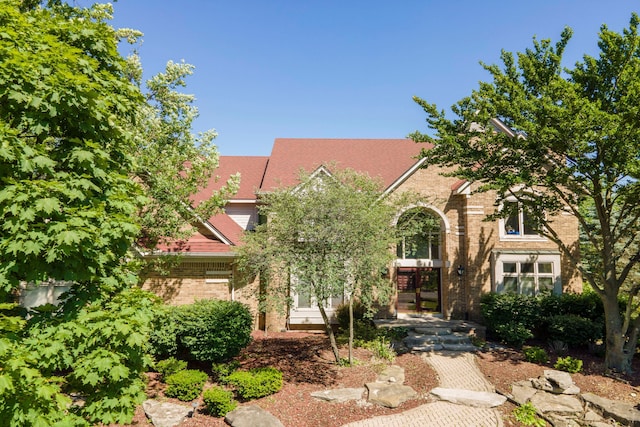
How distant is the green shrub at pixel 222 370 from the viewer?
10.6m

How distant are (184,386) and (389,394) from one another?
5.48 metres

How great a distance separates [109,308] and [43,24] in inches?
190

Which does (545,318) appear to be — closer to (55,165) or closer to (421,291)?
(421,291)

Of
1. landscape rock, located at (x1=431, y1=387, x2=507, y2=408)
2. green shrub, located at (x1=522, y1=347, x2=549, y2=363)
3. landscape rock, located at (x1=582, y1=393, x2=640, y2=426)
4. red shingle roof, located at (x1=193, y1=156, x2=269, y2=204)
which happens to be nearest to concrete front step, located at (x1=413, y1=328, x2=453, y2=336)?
green shrub, located at (x1=522, y1=347, x2=549, y2=363)

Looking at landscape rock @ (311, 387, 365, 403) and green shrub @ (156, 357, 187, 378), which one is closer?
landscape rock @ (311, 387, 365, 403)

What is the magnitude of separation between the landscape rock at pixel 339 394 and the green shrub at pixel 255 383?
1110mm

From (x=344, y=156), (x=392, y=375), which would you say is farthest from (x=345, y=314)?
(x=344, y=156)

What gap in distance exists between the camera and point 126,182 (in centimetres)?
623

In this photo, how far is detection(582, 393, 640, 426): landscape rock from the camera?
8.67 m

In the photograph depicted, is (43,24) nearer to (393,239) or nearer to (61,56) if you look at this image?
(61,56)

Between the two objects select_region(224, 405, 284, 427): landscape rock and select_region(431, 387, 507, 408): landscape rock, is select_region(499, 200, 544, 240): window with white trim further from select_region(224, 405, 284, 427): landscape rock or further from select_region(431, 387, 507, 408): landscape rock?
select_region(224, 405, 284, 427): landscape rock

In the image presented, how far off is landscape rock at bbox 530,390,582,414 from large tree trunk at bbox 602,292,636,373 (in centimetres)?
339

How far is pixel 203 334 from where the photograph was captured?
36.7ft

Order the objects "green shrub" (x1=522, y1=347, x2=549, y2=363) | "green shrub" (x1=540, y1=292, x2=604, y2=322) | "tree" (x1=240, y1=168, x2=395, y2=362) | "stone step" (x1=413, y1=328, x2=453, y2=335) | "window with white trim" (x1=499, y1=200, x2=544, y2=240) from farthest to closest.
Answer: "window with white trim" (x1=499, y1=200, x2=544, y2=240) < "stone step" (x1=413, y1=328, x2=453, y2=335) < "green shrub" (x1=540, y1=292, x2=604, y2=322) < "green shrub" (x1=522, y1=347, x2=549, y2=363) < "tree" (x1=240, y1=168, x2=395, y2=362)
